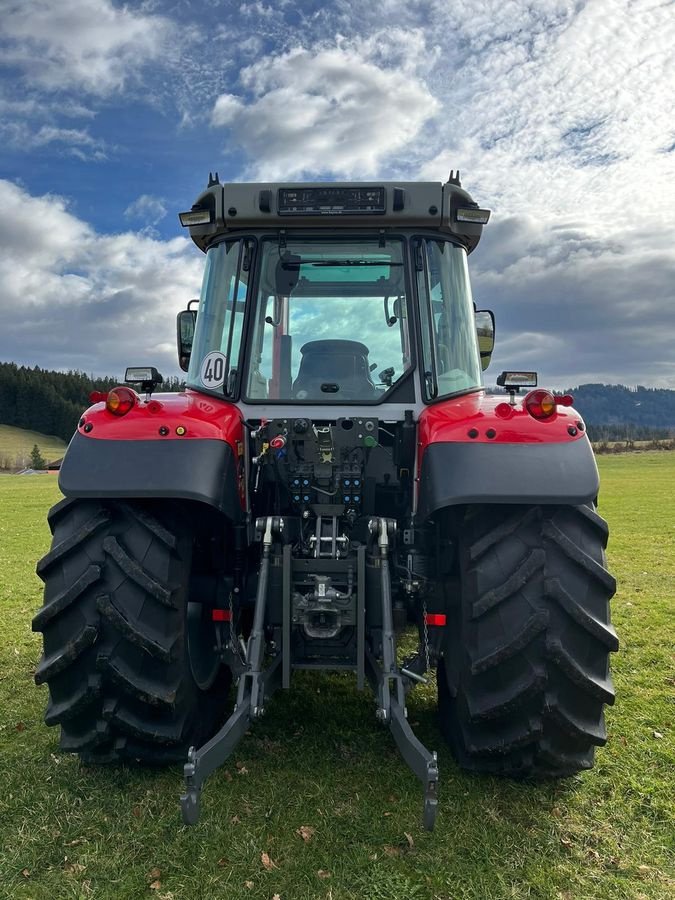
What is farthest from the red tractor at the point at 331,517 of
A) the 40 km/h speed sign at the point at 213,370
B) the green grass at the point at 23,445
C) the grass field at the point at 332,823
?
the green grass at the point at 23,445

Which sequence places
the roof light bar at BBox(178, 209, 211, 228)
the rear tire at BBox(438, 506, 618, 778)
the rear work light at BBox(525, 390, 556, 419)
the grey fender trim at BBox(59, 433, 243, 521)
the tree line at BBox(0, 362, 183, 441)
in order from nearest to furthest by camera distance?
the rear tire at BBox(438, 506, 618, 778)
the grey fender trim at BBox(59, 433, 243, 521)
the rear work light at BBox(525, 390, 556, 419)
the roof light bar at BBox(178, 209, 211, 228)
the tree line at BBox(0, 362, 183, 441)

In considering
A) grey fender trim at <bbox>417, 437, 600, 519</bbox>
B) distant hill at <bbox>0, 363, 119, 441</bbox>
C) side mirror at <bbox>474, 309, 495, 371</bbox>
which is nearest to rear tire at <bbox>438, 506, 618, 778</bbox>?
grey fender trim at <bbox>417, 437, 600, 519</bbox>

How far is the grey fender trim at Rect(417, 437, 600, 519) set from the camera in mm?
3111

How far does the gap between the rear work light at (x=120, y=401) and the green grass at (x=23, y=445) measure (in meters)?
71.0

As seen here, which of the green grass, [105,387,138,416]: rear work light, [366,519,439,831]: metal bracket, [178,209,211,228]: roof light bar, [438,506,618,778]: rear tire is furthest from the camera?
the green grass

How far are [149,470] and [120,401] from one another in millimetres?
467

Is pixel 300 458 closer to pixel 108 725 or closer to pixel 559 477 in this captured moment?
pixel 559 477

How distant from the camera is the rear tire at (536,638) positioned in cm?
309

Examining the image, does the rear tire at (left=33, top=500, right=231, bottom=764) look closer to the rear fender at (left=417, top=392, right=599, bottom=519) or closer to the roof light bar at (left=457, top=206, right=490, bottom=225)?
the rear fender at (left=417, top=392, right=599, bottom=519)

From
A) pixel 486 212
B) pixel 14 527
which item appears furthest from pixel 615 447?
pixel 486 212

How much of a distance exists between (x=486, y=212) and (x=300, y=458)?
1.83 metres

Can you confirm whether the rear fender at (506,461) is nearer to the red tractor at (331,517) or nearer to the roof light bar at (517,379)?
the red tractor at (331,517)

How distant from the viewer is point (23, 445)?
83.8 m

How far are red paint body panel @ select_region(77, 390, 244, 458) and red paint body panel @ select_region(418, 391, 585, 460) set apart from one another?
1086mm
